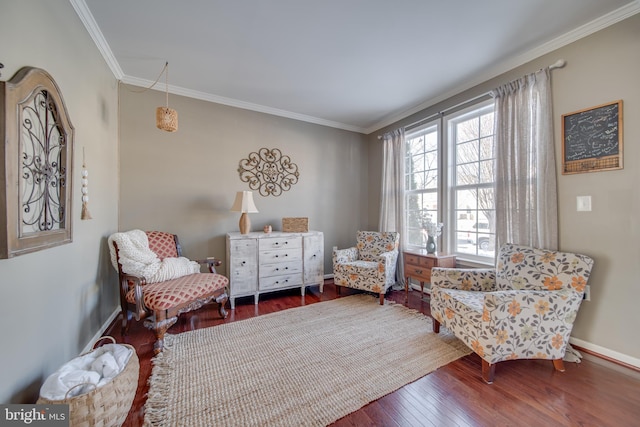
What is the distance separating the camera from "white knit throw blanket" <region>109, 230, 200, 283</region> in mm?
2145

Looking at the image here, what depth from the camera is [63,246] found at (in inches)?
61.1

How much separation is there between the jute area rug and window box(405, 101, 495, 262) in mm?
1128

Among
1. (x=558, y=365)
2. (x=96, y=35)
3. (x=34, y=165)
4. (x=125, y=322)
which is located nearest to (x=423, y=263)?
(x=558, y=365)

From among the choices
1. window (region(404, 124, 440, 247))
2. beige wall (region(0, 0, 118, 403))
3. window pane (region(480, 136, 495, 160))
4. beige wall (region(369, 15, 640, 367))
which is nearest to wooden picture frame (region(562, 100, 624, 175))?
beige wall (region(369, 15, 640, 367))

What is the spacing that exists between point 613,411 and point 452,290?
1016 millimetres

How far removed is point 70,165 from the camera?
5.24ft

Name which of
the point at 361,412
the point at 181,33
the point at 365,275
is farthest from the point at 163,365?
the point at 181,33

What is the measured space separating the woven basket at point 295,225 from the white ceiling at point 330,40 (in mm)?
1665

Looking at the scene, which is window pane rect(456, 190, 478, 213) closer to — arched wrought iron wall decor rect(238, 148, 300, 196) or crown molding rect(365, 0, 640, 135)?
crown molding rect(365, 0, 640, 135)

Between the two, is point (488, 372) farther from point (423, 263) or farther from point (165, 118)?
point (165, 118)

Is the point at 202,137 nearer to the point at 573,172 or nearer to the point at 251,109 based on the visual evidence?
the point at 251,109

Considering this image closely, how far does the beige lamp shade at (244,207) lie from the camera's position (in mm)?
3031

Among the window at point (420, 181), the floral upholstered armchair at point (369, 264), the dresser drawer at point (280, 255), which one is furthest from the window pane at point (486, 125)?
the dresser drawer at point (280, 255)

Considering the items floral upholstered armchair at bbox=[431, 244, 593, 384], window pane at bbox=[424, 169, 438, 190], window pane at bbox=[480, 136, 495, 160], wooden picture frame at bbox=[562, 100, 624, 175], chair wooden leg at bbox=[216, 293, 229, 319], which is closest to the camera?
floral upholstered armchair at bbox=[431, 244, 593, 384]
